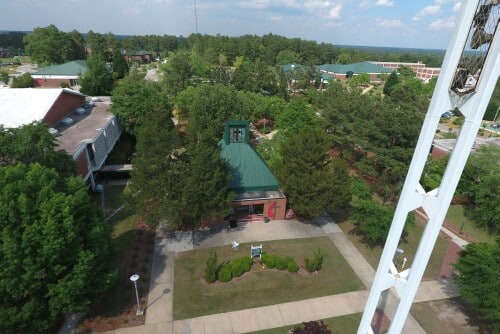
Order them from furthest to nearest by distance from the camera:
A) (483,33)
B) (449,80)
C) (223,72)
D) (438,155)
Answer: (223,72) < (438,155) < (449,80) < (483,33)

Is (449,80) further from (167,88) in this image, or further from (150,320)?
(167,88)

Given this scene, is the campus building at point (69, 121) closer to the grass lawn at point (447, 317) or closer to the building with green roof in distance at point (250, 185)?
the building with green roof in distance at point (250, 185)

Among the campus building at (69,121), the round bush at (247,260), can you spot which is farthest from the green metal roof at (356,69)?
the round bush at (247,260)

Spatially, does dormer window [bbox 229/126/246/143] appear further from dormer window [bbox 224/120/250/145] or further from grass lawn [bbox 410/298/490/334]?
grass lawn [bbox 410/298/490/334]

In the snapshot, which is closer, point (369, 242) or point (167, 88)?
point (369, 242)

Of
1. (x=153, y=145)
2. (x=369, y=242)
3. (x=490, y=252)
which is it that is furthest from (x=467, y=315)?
(x=153, y=145)

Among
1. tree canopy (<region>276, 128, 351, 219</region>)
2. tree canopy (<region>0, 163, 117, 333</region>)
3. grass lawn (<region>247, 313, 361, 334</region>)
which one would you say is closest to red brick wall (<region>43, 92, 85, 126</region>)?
tree canopy (<region>0, 163, 117, 333</region>)

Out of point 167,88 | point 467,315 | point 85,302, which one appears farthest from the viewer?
point 167,88
